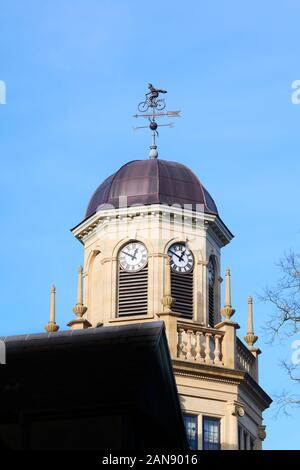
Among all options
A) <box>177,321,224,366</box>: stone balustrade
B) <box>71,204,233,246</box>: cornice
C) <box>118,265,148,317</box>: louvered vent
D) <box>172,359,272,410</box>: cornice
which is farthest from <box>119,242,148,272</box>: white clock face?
<box>172,359,272,410</box>: cornice

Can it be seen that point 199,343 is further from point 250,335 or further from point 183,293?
point 250,335

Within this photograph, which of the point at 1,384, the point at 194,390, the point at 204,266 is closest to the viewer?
the point at 1,384

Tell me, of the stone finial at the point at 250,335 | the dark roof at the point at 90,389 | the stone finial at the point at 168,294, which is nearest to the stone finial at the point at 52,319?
the stone finial at the point at 168,294

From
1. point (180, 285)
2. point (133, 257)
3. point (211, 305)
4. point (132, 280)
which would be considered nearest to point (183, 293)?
point (180, 285)

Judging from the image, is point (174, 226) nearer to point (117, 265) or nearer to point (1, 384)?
point (117, 265)

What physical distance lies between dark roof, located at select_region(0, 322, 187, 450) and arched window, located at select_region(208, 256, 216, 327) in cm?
2010

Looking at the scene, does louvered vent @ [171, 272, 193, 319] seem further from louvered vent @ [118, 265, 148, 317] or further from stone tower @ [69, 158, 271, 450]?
louvered vent @ [118, 265, 148, 317]

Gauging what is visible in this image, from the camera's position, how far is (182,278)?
59.6 m

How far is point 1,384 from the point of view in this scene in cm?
3797

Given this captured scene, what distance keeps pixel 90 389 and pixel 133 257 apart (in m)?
23.3

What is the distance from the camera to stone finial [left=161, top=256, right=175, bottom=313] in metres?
57.1
